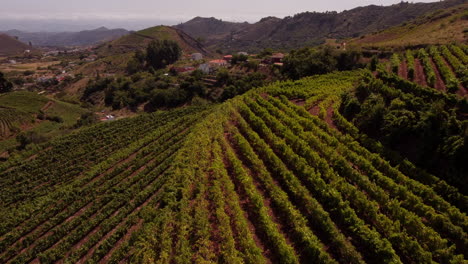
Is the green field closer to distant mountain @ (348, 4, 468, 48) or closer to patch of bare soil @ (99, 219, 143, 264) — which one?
patch of bare soil @ (99, 219, 143, 264)

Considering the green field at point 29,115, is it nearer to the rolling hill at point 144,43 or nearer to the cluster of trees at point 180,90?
the cluster of trees at point 180,90

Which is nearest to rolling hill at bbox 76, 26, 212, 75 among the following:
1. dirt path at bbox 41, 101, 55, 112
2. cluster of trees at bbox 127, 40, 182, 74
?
cluster of trees at bbox 127, 40, 182, 74

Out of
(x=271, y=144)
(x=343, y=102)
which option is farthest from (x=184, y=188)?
(x=343, y=102)

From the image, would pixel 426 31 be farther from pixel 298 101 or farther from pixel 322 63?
pixel 298 101

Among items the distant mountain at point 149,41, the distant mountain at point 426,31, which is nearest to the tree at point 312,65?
the distant mountain at point 426,31

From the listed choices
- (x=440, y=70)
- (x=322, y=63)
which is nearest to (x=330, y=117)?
(x=440, y=70)

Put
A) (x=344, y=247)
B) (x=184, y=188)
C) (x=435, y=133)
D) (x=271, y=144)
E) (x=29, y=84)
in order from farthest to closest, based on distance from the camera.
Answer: (x=29, y=84) < (x=271, y=144) < (x=184, y=188) < (x=435, y=133) < (x=344, y=247)

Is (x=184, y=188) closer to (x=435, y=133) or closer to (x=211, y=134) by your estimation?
(x=211, y=134)
